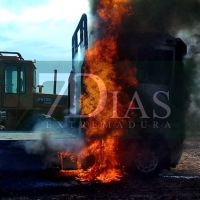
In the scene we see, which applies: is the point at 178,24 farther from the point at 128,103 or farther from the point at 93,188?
the point at 93,188

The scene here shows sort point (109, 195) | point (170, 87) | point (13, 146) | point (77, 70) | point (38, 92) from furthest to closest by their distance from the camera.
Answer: point (38, 92), point (77, 70), point (170, 87), point (13, 146), point (109, 195)

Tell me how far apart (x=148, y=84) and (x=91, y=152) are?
7.28 feet

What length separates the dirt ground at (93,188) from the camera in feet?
24.9

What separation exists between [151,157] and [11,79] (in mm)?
6006

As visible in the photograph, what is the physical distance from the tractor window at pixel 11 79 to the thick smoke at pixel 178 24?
14.6 ft

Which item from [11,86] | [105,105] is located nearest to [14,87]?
[11,86]

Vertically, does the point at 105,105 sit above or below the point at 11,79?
below

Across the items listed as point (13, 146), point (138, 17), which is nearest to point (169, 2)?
point (138, 17)

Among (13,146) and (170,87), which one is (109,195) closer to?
(13,146)

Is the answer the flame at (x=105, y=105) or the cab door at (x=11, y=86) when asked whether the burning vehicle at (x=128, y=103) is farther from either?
the cab door at (x=11, y=86)

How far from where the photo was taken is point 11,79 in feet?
42.5

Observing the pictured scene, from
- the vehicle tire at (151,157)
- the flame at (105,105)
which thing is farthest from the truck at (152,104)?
the flame at (105,105)

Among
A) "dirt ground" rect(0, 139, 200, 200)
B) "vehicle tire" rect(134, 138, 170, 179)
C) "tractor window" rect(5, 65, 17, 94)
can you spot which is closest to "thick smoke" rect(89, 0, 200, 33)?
"vehicle tire" rect(134, 138, 170, 179)

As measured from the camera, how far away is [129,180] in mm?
9203
